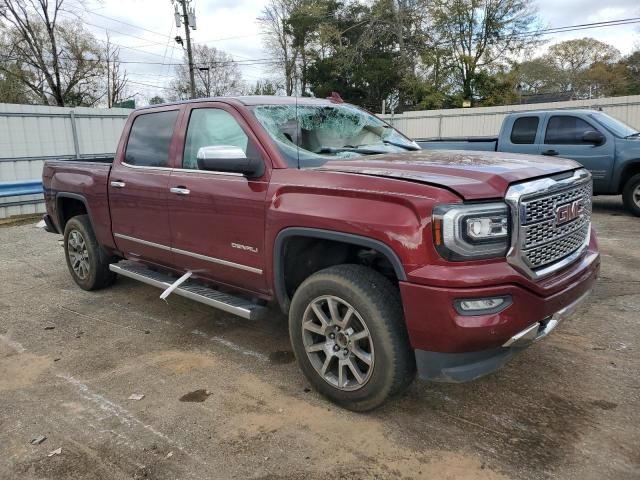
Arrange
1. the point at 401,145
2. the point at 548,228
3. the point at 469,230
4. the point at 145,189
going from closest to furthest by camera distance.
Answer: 1. the point at 469,230
2. the point at 548,228
3. the point at 401,145
4. the point at 145,189

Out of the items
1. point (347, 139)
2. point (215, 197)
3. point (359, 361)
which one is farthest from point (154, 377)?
point (347, 139)

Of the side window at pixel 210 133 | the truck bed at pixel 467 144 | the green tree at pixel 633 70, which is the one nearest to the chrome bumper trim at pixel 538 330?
the side window at pixel 210 133

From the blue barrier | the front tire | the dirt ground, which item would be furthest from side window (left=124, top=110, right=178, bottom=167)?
the blue barrier

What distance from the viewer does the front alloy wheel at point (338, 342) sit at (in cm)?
290

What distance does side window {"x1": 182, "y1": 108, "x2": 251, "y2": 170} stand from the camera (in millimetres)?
3664

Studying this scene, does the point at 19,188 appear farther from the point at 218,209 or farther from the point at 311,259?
the point at 311,259

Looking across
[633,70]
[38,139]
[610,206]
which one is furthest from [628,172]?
[633,70]

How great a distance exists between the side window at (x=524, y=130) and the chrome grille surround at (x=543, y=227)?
7016 mm

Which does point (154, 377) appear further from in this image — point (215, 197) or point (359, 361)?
point (359, 361)

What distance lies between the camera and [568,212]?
2.92 metres

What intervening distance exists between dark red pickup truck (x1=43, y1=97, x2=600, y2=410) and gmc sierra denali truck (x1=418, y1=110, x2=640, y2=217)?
5.51m

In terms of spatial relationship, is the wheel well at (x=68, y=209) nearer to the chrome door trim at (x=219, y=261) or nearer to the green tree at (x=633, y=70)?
the chrome door trim at (x=219, y=261)

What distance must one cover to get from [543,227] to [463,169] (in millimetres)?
516

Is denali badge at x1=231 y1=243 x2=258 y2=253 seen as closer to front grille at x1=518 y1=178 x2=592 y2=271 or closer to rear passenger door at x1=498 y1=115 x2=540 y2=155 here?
front grille at x1=518 y1=178 x2=592 y2=271
